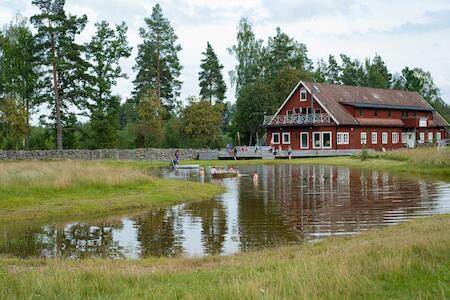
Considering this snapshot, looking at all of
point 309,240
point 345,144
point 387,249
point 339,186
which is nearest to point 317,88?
point 345,144

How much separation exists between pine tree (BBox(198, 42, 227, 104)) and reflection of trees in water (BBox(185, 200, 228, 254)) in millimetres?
64560

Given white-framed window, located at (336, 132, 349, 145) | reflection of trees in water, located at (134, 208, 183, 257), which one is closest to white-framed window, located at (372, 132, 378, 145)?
white-framed window, located at (336, 132, 349, 145)

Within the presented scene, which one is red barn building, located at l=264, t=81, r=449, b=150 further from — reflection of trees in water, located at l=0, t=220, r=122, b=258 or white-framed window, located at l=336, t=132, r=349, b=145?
reflection of trees in water, located at l=0, t=220, r=122, b=258

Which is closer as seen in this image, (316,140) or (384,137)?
(316,140)

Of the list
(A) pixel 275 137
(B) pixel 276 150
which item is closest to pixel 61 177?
(B) pixel 276 150

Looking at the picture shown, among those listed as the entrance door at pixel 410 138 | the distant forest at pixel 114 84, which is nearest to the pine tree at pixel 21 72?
the distant forest at pixel 114 84

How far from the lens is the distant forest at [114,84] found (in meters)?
Result: 54.2

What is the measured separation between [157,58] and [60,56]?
22658 millimetres

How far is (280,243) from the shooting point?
49.1 ft

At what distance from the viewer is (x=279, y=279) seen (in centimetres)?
810

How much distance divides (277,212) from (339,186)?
10.6 meters

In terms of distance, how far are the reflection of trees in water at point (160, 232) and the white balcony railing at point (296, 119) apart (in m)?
46.5

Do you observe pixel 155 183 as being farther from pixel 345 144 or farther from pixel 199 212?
pixel 345 144

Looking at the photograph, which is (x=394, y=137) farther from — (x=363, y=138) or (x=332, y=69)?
(x=332, y=69)
